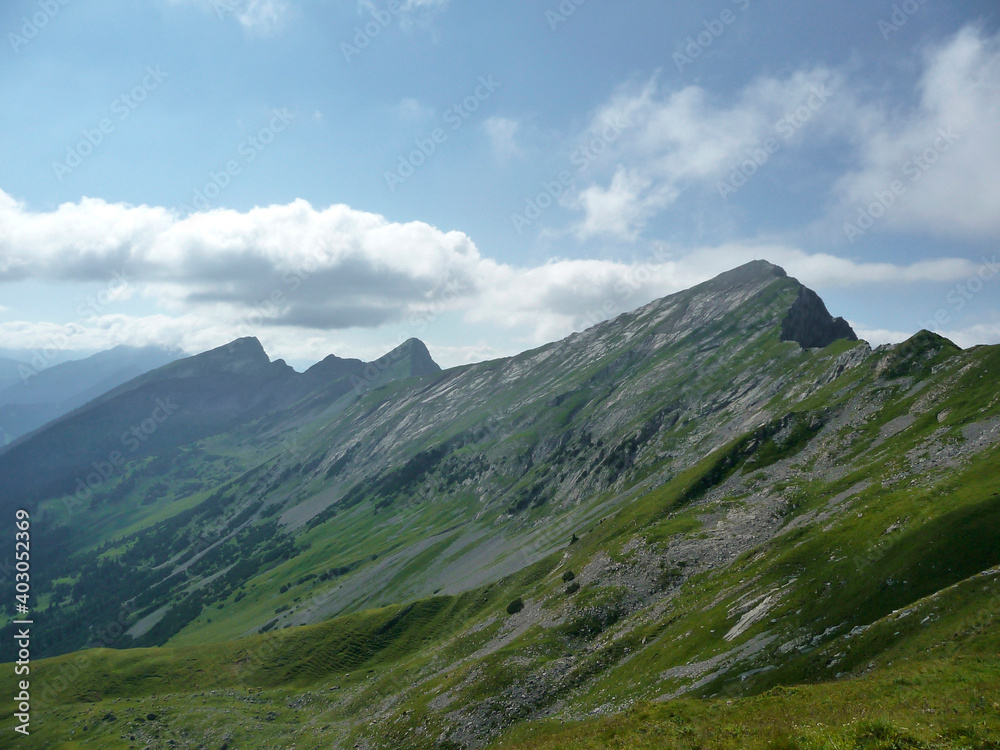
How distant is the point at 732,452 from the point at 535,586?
44664mm

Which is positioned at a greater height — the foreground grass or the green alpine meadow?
the foreground grass

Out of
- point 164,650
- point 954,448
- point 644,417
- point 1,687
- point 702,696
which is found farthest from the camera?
point 644,417

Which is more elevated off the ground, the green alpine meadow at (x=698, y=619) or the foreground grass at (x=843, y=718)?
the foreground grass at (x=843, y=718)

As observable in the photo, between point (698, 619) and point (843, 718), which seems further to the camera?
point (698, 619)

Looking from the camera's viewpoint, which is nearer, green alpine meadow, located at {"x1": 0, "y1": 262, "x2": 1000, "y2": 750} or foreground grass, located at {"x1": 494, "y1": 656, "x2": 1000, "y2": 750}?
foreground grass, located at {"x1": 494, "y1": 656, "x2": 1000, "y2": 750}

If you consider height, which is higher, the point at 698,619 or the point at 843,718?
the point at 843,718

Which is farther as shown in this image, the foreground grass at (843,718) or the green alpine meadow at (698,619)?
the green alpine meadow at (698,619)

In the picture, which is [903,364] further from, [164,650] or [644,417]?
[164,650]

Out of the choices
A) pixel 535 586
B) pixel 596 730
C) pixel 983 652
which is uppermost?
pixel 596 730

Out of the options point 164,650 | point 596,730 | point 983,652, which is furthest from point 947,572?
point 164,650

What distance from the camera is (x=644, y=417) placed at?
563 feet

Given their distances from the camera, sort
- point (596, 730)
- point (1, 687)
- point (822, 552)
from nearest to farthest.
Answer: point (596, 730) < point (822, 552) < point (1, 687)

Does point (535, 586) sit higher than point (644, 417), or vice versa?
point (644, 417)

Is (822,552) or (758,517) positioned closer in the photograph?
(822,552)
